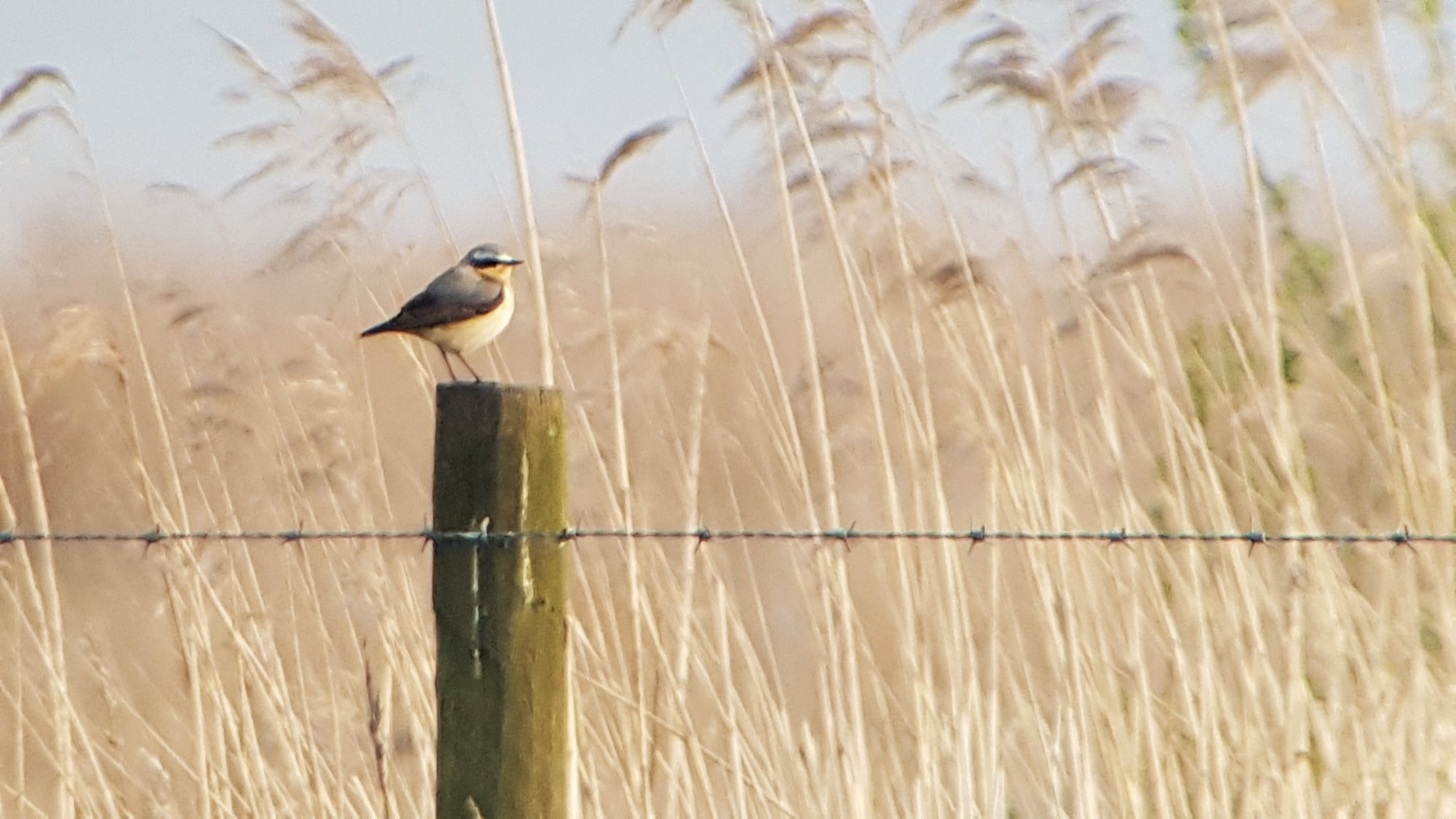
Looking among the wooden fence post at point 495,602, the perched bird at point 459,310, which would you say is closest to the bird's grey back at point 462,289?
the perched bird at point 459,310

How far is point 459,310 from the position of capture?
421 cm

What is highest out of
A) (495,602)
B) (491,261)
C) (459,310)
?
(491,261)

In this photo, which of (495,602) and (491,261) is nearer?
(495,602)

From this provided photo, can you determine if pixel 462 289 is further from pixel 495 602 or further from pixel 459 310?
pixel 495 602

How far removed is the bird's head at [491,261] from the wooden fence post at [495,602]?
83.5 inches

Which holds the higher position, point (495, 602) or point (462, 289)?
point (462, 289)

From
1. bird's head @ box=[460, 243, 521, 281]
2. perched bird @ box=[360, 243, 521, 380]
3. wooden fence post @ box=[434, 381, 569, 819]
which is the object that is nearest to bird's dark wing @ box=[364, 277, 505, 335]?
perched bird @ box=[360, 243, 521, 380]

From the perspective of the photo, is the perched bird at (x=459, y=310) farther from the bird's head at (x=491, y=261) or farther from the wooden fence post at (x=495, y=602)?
the wooden fence post at (x=495, y=602)

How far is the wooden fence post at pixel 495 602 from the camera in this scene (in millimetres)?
2264

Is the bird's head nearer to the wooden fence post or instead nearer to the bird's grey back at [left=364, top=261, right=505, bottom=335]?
the bird's grey back at [left=364, top=261, right=505, bottom=335]

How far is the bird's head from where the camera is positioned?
173 inches

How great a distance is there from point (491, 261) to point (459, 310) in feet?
0.88

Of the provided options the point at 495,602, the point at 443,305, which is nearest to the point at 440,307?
the point at 443,305

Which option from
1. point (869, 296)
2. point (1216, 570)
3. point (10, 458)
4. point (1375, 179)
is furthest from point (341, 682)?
point (10, 458)
